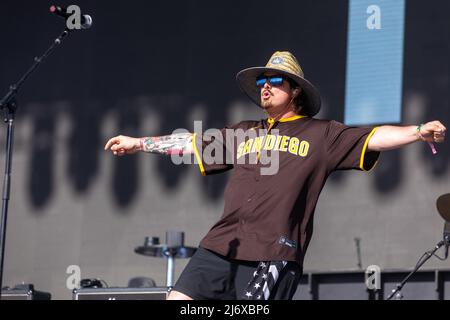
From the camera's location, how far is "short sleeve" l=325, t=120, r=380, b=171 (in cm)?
448

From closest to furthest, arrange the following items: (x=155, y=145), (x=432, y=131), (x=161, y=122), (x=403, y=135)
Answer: (x=432, y=131)
(x=403, y=135)
(x=155, y=145)
(x=161, y=122)


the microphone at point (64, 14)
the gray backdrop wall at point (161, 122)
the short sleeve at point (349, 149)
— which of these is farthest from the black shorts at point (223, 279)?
the gray backdrop wall at point (161, 122)

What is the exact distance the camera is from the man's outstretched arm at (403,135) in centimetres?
418

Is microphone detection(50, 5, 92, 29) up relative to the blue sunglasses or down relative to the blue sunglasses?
up

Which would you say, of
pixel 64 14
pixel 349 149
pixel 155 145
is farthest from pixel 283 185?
pixel 64 14

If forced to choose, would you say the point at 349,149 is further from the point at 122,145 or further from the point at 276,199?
the point at 122,145

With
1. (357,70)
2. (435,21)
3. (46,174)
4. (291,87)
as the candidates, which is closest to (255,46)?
(357,70)

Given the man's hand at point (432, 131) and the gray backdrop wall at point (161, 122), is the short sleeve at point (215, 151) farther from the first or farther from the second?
the gray backdrop wall at point (161, 122)

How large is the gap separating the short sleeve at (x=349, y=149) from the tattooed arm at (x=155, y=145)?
0.77m

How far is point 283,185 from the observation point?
4.48 m

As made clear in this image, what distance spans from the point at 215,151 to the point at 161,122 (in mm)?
5172

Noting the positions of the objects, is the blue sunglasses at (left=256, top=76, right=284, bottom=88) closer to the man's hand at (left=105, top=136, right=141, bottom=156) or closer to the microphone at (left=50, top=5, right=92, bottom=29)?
the man's hand at (left=105, top=136, right=141, bottom=156)

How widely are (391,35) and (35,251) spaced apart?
4.30 m

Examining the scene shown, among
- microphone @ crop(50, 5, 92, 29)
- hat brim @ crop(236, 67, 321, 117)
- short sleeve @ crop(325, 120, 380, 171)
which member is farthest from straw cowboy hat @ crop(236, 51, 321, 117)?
microphone @ crop(50, 5, 92, 29)
